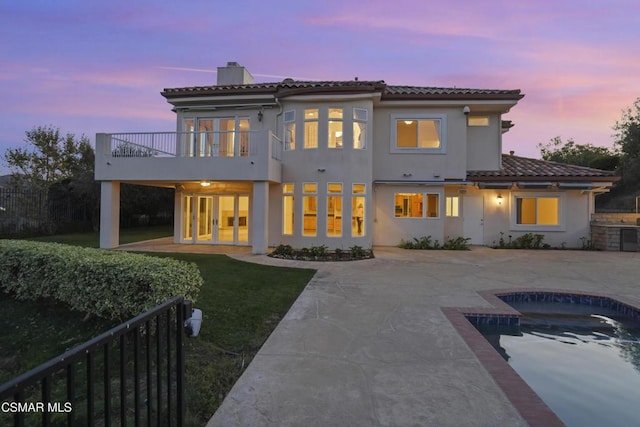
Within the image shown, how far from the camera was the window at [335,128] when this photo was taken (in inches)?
595

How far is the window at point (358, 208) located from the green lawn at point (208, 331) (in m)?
6.11

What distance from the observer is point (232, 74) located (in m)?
18.8

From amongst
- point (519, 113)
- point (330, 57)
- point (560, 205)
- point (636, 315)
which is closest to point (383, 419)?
point (636, 315)

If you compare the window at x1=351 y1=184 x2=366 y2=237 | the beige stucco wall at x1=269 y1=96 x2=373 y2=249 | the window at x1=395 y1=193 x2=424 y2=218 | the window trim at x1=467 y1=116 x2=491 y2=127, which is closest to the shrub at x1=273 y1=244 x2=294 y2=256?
the beige stucco wall at x1=269 y1=96 x2=373 y2=249

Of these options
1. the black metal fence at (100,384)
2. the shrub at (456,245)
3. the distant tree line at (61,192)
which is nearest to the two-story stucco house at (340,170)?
the shrub at (456,245)

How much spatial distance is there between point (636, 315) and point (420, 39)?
15.3 metres

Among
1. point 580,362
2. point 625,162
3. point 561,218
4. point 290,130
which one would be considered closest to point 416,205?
point 290,130

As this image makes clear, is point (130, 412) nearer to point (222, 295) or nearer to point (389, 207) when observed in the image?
point (222, 295)

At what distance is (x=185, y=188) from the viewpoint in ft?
57.0

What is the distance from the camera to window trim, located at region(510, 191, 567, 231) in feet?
57.9

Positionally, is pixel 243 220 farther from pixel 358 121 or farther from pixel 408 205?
pixel 408 205

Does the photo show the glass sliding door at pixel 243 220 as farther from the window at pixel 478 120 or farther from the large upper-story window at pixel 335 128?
the window at pixel 478 120

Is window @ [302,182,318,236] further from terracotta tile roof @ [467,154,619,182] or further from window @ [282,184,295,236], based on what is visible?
terracotta tile roof @ [467,154,619,182]

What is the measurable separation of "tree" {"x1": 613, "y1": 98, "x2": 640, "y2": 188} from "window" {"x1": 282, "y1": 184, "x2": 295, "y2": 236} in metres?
32.4
